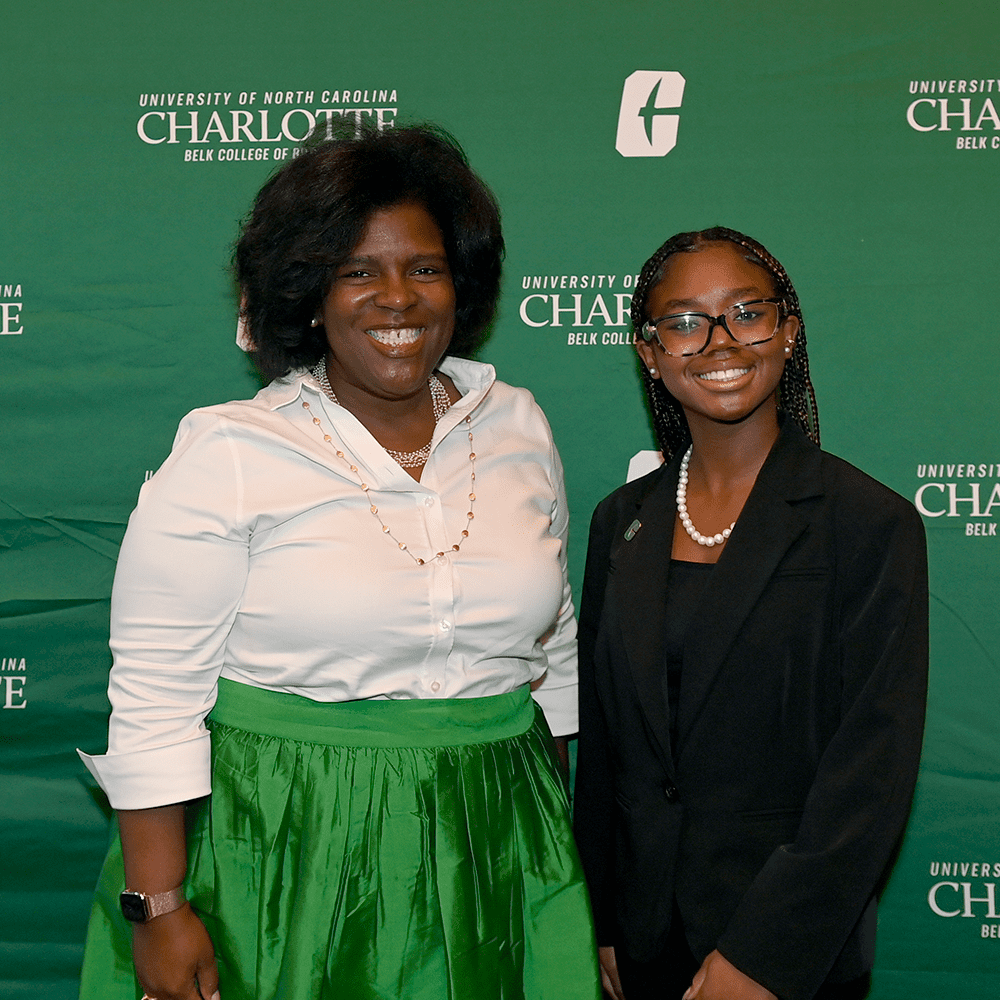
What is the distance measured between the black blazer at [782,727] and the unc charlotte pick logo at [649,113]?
35.3 inches

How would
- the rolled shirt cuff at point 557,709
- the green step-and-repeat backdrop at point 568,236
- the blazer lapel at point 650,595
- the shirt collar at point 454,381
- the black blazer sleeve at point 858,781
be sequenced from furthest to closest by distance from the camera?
the green step-and-repeat backdrop at point 568,236 → the rolled shirt cuff at point 557,709 → the shirt collar at point 454,381 → the blazer lapel at point 650,595 → the black blazer sleeve at point 858,781

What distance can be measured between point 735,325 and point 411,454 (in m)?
0.50

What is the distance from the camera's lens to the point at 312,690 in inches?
55.7

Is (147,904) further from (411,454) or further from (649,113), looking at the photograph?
(649,113)

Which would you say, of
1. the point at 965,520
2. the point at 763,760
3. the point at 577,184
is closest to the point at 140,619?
the point at 763,760

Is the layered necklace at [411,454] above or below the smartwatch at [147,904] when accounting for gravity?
above

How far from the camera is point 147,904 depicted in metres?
1.37

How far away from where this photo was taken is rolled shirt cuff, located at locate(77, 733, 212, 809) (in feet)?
4.48

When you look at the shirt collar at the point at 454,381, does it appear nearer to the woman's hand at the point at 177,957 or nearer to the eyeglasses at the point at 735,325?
the eyeglasses at the point at 735,325

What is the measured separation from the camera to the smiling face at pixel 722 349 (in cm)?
138

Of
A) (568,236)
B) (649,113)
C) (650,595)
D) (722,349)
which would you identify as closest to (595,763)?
(650,595)

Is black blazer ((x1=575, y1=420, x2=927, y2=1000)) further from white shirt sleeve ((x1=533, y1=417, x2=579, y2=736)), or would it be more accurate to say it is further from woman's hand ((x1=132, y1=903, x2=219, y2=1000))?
woman's hand ((x1=132, y1=903, x2=219, y2=1000))

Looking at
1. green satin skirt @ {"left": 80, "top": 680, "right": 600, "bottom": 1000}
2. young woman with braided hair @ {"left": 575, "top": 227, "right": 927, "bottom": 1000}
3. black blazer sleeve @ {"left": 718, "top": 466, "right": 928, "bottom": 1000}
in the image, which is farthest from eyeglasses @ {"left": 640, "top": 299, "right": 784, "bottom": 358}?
green satin skirt @ {"left": 80, "top": 680, "right": 600, "bottom": 1000}

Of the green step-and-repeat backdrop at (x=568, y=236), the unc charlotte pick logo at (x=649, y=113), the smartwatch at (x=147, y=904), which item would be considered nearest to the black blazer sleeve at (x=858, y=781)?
the smartwatch at (x=147, y=904)
